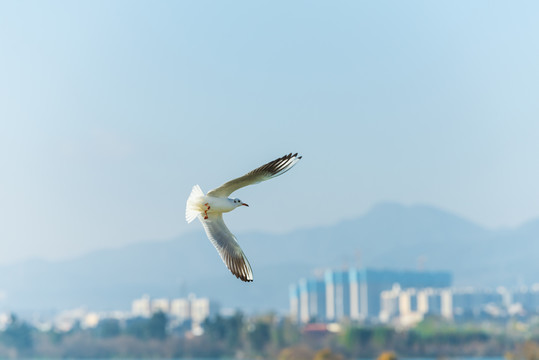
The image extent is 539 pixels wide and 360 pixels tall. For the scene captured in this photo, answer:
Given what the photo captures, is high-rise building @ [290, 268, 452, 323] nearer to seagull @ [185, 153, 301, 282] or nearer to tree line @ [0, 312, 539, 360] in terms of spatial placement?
tree line @ [0, 312, 539, 360]

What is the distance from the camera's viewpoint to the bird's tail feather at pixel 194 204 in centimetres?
982

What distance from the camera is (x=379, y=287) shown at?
649ft

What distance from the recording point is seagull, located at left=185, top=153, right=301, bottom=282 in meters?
9.30

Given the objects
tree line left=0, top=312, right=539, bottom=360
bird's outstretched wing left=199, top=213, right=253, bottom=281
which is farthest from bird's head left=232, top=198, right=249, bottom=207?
tree line left=0, top=312, right=539, bottom=360

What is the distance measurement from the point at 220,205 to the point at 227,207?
6 centimetres

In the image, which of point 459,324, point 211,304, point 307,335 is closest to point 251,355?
point 307,335

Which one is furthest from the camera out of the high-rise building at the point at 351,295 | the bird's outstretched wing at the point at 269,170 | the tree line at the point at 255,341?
the high-rise building at the point at 351,295

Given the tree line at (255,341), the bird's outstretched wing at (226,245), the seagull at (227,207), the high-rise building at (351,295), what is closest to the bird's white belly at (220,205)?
the seagull at (227,207)

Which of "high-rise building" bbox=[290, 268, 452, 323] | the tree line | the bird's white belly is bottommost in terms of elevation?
the bird's white belly

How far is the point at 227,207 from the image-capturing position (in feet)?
31.7

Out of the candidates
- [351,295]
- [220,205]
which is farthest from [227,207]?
[351,295]

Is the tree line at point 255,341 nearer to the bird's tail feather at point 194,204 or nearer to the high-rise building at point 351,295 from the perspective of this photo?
the bird's tail feather at point 194,204

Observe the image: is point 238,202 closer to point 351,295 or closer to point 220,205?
point 220,205

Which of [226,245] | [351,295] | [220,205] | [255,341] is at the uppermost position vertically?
[351,295]
